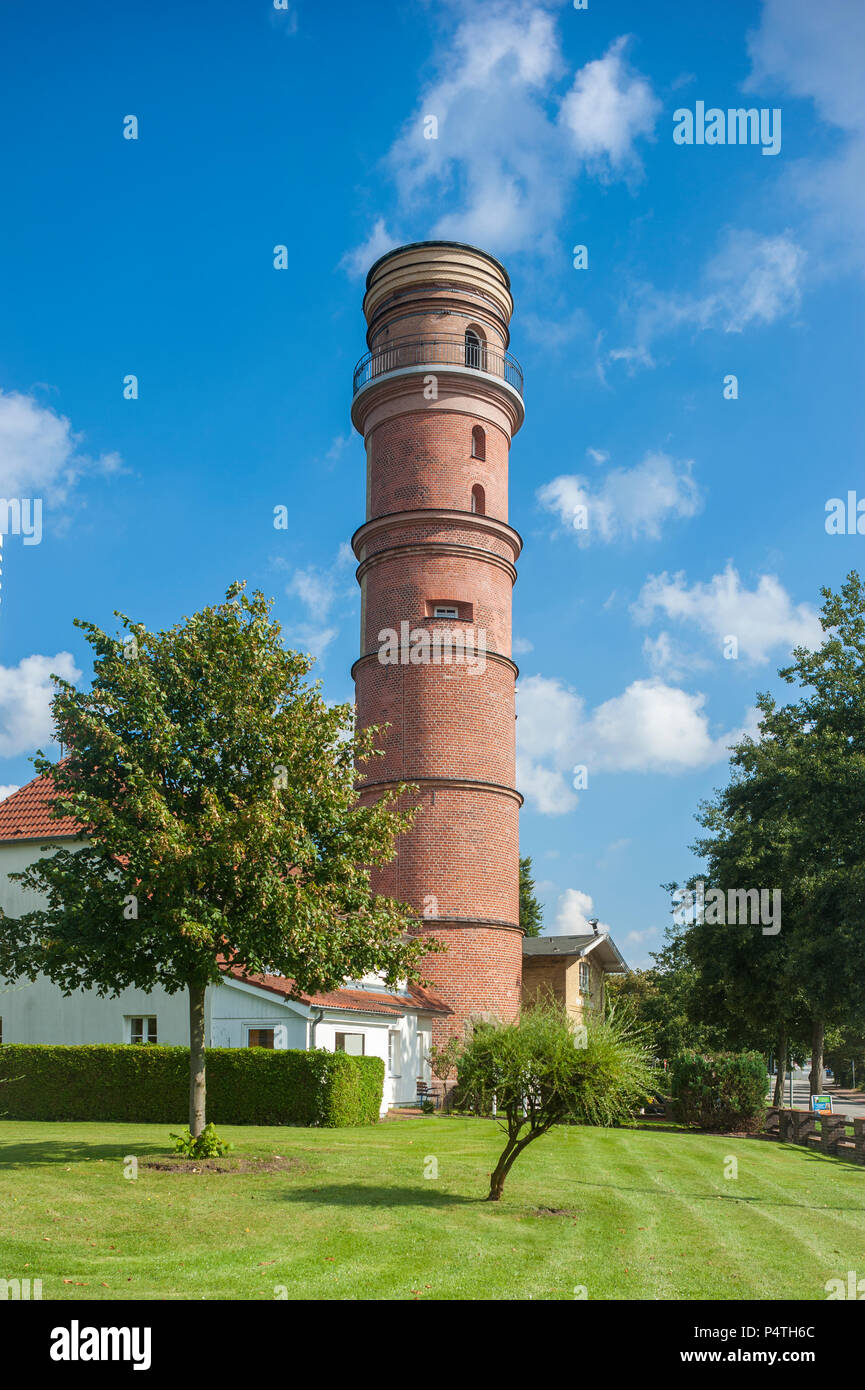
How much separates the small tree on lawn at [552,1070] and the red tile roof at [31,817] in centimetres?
1740

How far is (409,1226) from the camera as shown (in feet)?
40.2

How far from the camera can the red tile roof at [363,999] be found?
2583 cm

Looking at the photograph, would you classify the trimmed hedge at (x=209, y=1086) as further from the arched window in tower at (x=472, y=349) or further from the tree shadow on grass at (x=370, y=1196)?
the arched window in tower at (x=472, y=349)

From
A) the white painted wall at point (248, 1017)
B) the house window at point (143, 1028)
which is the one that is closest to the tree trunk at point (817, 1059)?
the white painted wall at point (248, 1017)

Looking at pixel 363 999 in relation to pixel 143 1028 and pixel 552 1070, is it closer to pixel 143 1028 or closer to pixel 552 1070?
pixel 143 1028

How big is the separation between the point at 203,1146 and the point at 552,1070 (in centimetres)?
590

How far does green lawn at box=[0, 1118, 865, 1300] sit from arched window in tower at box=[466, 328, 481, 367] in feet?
86.5

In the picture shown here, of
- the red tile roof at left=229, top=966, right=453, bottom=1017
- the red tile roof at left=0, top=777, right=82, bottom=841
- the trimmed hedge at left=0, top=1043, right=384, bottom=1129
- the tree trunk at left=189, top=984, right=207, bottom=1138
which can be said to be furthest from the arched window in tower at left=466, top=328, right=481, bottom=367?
the tree trunk at left=189, top=984, right=207, bottom=1138

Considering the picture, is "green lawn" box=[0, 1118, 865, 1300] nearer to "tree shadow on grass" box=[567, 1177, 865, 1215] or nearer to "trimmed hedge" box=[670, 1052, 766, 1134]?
"tree shadow on grass" box=[567, 1177, 865, 1215]

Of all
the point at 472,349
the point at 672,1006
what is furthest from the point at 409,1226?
the point at 672,1006

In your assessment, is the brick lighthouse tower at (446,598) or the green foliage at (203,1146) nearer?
the green foliage at (203,1146)
